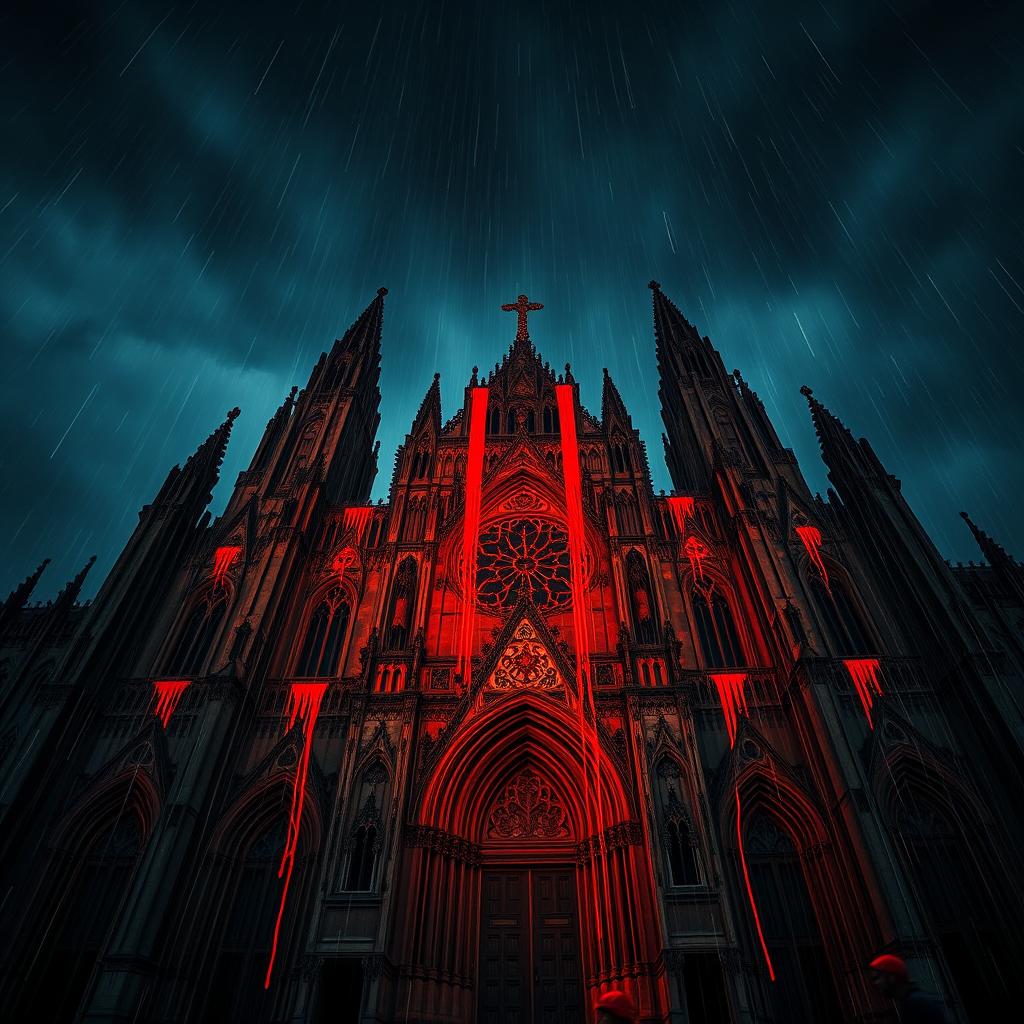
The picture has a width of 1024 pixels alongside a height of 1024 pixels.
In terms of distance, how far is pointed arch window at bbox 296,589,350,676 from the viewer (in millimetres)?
19078

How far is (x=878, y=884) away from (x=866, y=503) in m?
11.7

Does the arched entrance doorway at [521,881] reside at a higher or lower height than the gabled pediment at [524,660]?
lower

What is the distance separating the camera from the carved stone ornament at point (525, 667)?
55.7 ft

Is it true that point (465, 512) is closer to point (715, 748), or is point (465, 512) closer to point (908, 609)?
point (715, 748)

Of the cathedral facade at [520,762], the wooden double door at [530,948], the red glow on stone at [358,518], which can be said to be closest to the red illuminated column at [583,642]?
the cathedral facade at [520,762]

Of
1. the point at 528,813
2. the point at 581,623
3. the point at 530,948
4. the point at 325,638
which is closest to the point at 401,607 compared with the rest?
the point at 325,638

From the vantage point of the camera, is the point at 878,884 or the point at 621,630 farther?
the point at 621,630

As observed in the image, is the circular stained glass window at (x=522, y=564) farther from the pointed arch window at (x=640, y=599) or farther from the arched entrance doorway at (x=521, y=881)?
the arched entrance doorway at (x=521, y=881)

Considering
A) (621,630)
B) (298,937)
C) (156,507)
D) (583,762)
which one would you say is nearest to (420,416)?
(156,507)

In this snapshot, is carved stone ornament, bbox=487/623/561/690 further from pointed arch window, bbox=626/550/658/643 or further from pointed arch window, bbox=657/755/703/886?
pointed arch window, bbox=657/755/703/886

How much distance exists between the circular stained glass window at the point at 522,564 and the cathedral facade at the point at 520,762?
0.10m

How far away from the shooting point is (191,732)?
15945 millimetres

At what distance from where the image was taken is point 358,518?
75.9 feet

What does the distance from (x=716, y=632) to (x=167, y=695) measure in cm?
1604
